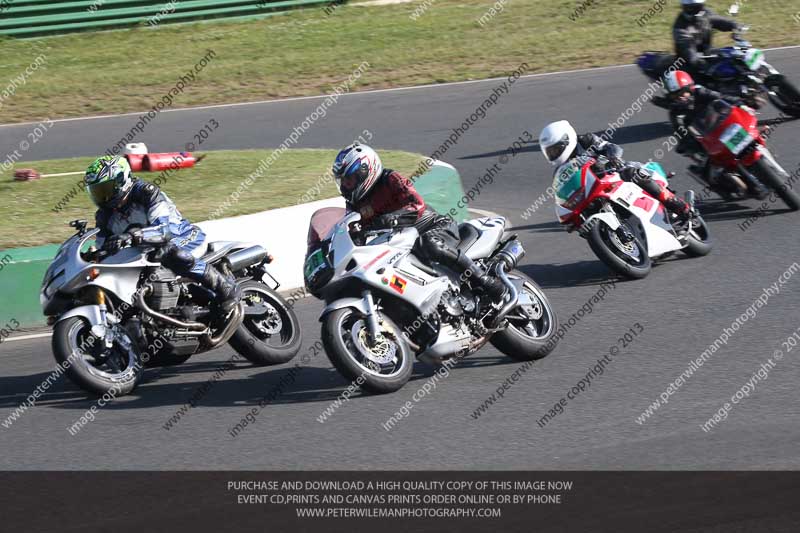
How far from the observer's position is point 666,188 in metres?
10.8

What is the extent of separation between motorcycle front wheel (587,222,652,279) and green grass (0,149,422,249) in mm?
3239

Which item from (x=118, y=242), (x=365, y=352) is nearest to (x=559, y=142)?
(x=365, y=352)

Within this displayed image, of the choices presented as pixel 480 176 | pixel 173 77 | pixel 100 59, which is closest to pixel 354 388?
pixel 480 176

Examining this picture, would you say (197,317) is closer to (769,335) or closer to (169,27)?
(769,335)

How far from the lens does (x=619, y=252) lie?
10.3 m

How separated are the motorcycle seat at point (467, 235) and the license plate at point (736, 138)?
426cm

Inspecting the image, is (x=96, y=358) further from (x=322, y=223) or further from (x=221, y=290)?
(x=322, y=223)

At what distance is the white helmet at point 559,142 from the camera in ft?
34.0

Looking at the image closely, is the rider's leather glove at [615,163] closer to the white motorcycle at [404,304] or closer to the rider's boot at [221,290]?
the white motorcycle at [404,304]

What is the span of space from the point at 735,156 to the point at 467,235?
14.6 feet

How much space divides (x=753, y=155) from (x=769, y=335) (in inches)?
142
